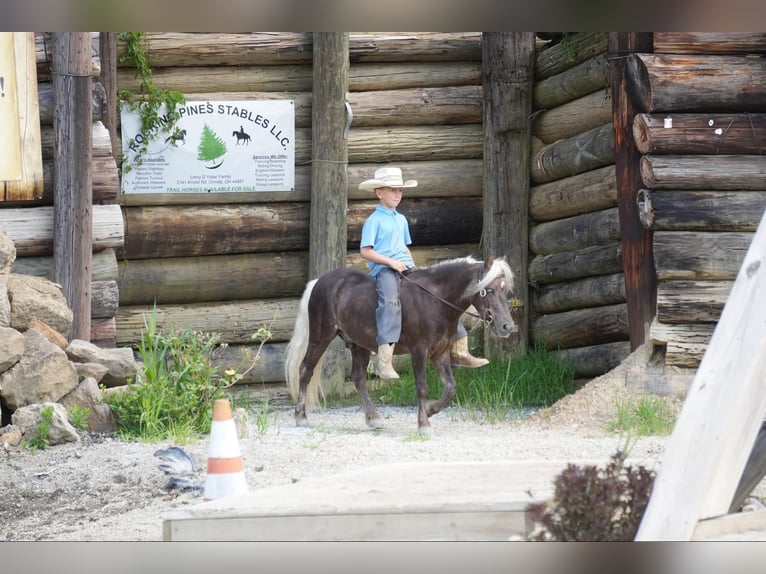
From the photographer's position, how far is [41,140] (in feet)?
17.8

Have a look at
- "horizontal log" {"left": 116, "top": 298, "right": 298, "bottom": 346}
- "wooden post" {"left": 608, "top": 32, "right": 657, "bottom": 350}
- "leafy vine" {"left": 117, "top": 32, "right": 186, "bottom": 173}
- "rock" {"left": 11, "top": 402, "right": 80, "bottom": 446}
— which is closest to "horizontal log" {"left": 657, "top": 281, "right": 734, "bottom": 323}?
"wooden post" {"left": 608, "top": 32, "right": 657, "bottom": 350}

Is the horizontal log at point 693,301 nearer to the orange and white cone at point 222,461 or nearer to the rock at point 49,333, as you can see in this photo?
the orange and white cone at point 222,461

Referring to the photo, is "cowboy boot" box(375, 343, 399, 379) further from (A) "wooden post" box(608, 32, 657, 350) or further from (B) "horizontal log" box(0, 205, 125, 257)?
(B) "horizontal log" box(0, 205, 125, 257)

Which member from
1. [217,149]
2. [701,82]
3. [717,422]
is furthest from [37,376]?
[701,82]

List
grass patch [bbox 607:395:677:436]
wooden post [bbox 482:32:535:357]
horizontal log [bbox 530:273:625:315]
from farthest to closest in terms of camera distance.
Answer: wooden post [bbox 482:32:535:357]
horizontal log [bbox 530:273:625:315]
grass patch [bbox 607:395:677:436]

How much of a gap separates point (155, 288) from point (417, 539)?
3.51m

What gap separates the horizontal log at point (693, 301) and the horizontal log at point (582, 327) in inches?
31.5

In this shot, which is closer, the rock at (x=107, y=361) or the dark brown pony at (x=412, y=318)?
the dark brown pony at (x=412, y=318)

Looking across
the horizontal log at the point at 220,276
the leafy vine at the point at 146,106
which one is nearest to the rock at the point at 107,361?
the horizontal log at the point at 220,276

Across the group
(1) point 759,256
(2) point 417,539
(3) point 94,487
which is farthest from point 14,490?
(1) point 759,256

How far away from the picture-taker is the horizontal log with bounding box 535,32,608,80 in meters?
6.38

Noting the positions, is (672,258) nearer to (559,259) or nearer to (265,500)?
(559,259)

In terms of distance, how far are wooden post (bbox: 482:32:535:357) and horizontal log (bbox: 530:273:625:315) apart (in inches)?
5.2

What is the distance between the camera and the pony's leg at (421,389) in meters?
5.09
